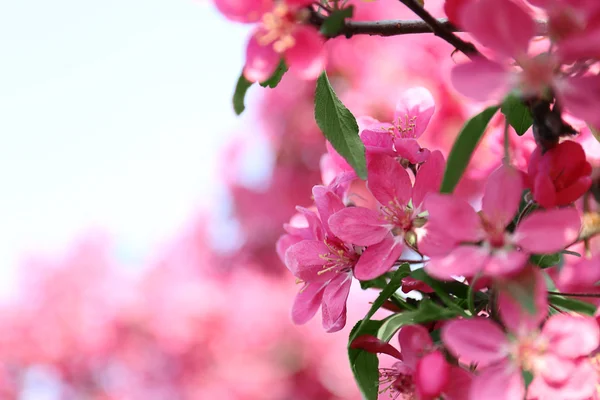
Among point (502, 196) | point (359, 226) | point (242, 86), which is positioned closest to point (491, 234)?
point (502, 196)

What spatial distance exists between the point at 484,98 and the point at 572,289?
0.29 m

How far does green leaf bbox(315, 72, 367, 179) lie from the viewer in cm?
53

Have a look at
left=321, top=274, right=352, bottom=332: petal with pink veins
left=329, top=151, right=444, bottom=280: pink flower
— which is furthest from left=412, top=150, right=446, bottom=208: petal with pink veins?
left=321, top=274, right=352, bottom=332: petal with pink veins

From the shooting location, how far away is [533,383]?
0.47 metres

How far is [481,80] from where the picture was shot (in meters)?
0.43

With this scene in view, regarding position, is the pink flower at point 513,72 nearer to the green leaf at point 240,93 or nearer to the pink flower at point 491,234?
the pink flower at point 491,234

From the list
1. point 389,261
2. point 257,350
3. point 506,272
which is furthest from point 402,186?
point 257,350

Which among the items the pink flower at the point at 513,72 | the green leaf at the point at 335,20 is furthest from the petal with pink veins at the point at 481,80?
the green leaf at the point at 335,20

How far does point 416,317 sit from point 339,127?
172mm

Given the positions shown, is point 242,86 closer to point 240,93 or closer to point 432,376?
point 240,93

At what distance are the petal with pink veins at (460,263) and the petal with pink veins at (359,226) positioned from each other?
0.13 m

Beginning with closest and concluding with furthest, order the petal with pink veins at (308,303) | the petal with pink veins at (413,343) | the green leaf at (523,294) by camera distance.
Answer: the green leaf at (523,294) < the petal with pink veins at (413,343) < the petal with pink veins at (308,303)

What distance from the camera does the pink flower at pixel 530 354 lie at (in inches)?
17.4

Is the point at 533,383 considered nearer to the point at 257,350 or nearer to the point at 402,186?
the point at 402,186
